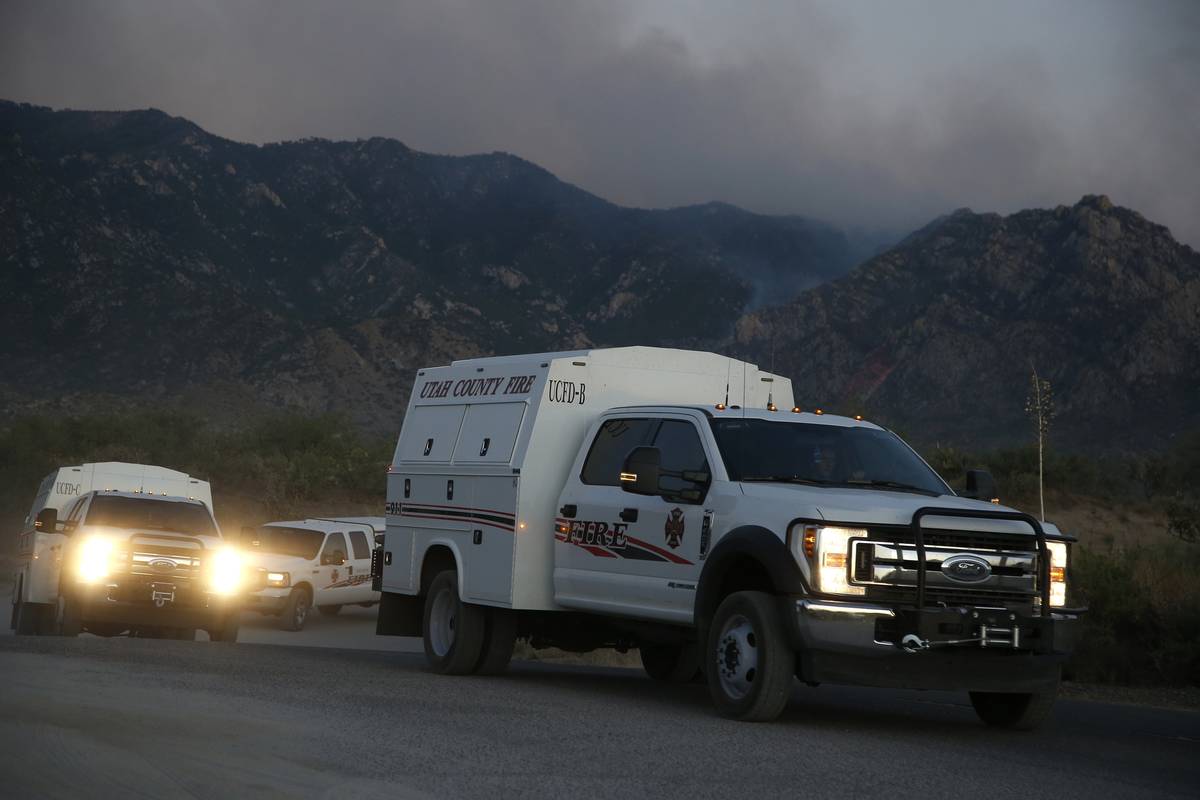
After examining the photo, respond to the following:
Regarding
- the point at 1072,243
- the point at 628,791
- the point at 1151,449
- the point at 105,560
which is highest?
the point at 1072,243

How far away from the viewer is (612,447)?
41.5ft

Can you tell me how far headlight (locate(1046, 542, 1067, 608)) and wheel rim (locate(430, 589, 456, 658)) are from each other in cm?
567

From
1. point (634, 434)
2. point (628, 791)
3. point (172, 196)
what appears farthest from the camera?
point (172, 196)

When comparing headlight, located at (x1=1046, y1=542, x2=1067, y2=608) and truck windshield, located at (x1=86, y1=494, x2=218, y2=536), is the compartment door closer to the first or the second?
headlight, located at (x1=1046, y1=542, x2=1067, y2=608)

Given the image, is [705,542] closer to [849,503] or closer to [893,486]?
[849,503]

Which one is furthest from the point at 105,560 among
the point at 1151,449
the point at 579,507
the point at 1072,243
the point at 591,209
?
the point at 591,209

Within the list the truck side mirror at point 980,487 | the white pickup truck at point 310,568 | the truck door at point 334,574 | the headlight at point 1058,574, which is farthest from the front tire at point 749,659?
the truck door at point 334,574

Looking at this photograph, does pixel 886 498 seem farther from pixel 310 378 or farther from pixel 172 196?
pixel 172 196

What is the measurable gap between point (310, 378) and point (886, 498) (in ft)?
221

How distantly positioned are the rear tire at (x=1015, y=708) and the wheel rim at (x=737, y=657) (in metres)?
1.92

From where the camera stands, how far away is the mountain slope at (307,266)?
76.4m

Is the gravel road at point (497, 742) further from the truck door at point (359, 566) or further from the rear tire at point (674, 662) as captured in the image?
the truck door at point (359, 566)

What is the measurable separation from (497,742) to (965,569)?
329cm

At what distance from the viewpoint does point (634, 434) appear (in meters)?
12.6
